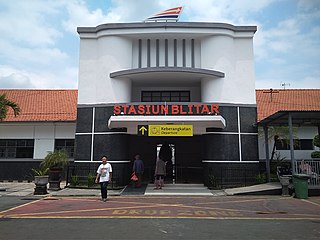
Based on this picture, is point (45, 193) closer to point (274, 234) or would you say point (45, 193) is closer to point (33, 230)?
point (33, 230)

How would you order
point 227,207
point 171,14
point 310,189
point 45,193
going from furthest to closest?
point 171,14 → point 45,193 → point 310,189 → point 227,207

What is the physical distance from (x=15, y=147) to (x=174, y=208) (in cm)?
1502

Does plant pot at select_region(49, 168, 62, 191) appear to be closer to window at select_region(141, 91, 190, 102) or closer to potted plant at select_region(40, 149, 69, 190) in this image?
potted plant at select_region(40, 149, 69, 190)

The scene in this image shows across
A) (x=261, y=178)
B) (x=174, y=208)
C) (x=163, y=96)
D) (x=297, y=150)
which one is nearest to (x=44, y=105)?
(x=163, y=96)

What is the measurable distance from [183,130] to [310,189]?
255 inches

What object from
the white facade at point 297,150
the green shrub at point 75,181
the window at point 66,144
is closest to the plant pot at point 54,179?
the green shrub at point 75,181

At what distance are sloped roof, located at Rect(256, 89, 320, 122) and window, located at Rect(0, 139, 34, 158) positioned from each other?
52.7 feet

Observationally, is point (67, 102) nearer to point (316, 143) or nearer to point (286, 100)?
point (286, 100)

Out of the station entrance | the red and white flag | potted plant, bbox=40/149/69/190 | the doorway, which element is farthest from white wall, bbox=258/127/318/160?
potted plant, bbox=40/149/69/190

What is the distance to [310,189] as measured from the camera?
46.2 feet

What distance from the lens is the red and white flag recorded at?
18.8m

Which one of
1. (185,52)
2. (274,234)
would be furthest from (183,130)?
(274,234)

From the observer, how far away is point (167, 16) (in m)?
18.9

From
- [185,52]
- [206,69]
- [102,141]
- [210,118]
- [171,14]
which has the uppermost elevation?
[171,14]
